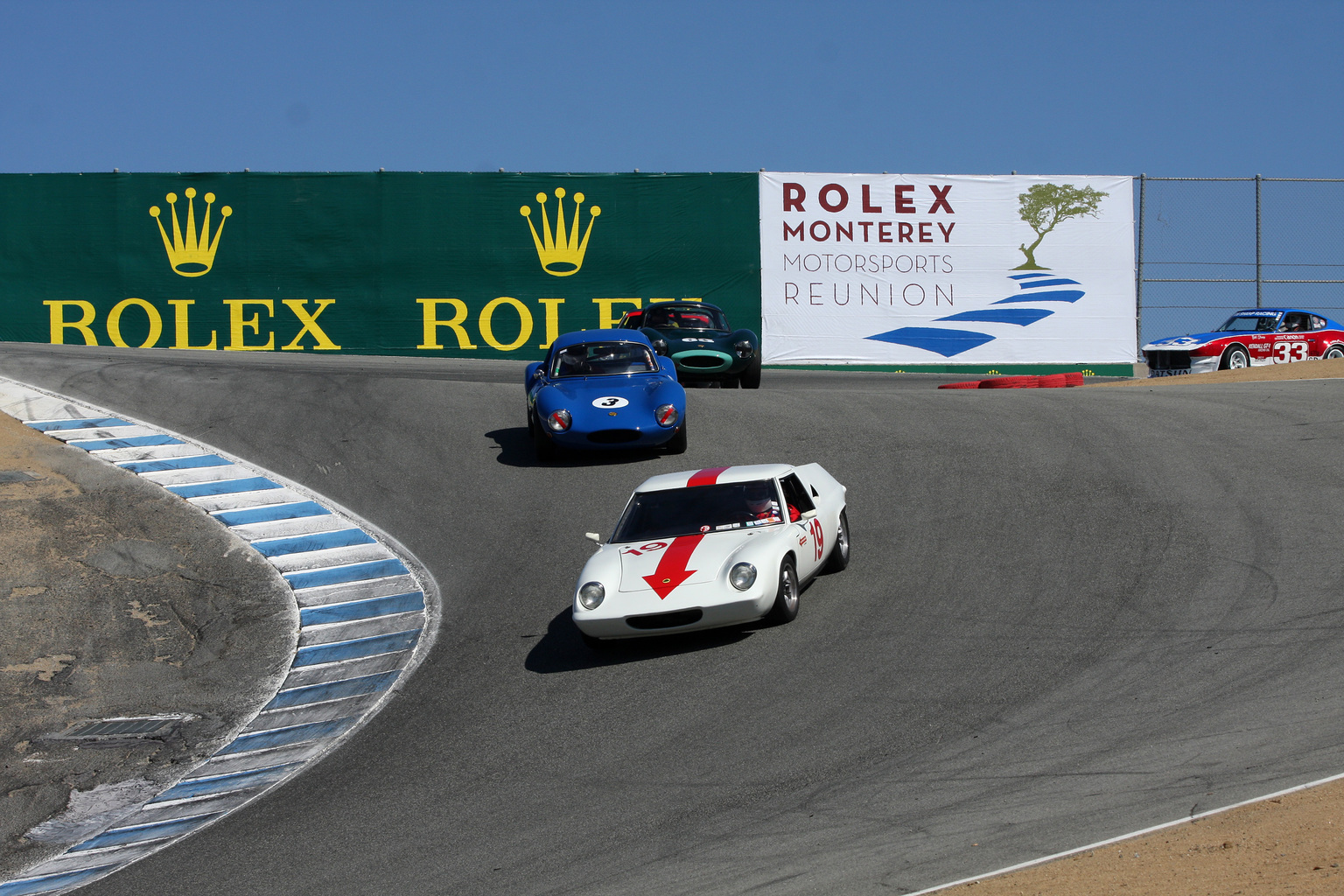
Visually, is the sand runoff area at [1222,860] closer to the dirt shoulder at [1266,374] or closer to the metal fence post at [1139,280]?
the dirt shoulder at [1266,374]

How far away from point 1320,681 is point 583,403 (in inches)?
326

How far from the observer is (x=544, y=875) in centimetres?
521

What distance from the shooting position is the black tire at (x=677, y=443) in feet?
43.8

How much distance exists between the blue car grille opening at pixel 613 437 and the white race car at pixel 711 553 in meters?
3.39

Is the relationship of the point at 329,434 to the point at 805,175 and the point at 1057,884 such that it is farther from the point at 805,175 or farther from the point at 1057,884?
the point at 805,175

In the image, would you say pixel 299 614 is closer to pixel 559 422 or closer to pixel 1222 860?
pixel 559 422

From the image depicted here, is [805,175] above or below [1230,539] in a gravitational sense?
→ above

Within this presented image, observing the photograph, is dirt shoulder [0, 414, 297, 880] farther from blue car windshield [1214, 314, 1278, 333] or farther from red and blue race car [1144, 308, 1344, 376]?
blue car windshield [1214, 314, 1278, 333]

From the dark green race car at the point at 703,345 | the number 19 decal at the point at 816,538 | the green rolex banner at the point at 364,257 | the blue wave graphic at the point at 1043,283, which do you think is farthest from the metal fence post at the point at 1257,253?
the number 19 decal at the point at 816,538

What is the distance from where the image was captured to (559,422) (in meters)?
13.1

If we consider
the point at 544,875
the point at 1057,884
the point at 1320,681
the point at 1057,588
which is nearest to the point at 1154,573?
the point at 1057,588

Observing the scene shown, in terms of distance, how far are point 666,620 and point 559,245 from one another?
1811 centimetres

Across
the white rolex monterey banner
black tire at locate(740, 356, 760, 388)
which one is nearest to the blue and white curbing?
black tire at locate(740, 356, 760, 388)

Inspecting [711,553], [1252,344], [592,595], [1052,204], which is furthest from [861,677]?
[1052,204]
